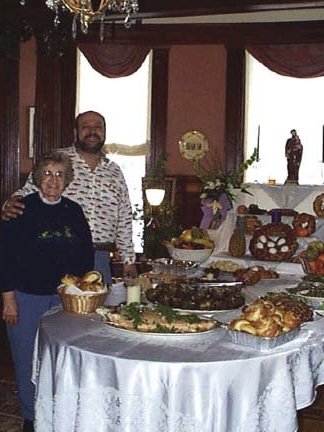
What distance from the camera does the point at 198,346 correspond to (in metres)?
2.38

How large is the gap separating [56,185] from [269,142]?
5307mm

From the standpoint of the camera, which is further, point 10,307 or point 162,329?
point 10,307

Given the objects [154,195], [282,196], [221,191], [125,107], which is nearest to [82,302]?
[221,191]

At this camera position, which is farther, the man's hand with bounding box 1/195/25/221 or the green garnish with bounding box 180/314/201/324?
the man's hand with bounding box 1/195/25/221

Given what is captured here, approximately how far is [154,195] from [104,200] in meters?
3.75

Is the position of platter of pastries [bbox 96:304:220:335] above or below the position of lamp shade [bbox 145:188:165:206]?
below

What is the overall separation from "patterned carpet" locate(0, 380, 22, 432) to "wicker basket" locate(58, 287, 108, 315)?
109cm

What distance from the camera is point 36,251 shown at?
125 inches

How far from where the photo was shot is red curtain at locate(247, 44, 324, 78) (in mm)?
7809

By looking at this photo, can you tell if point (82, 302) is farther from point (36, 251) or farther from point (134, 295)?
point (36, 251)

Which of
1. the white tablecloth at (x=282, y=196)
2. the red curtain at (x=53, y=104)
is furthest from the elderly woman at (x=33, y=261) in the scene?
the red curtain at (x=53, y=104)

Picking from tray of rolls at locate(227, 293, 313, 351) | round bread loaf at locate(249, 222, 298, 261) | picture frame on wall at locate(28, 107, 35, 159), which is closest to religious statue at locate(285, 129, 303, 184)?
round bread loaf at locate(249, 222, 298, 261)

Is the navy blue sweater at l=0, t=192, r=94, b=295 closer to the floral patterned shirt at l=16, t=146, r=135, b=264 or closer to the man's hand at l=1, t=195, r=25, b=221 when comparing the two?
the man's hand at l=1, t=195, r=25, b=221

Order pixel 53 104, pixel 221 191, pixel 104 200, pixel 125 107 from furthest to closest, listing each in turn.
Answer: pixel 125 107 < pixel 53 104 < pixel 221 191 < pixel 104 200
